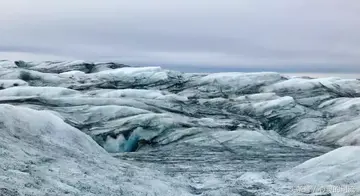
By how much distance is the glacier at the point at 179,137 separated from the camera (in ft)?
51.4

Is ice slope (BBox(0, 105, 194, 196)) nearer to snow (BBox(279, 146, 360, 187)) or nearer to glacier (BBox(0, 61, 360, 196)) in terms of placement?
glacier (BBox(0, 61, 360, 196))

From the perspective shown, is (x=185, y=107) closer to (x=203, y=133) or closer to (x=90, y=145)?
(x=203, y=133)

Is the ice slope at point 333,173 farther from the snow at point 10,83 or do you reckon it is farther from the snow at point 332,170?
the snow at point 10,83

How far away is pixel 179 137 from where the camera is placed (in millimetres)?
29516

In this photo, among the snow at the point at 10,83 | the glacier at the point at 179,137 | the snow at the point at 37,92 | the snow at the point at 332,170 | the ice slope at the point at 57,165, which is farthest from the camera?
the snow at the point at 10,83

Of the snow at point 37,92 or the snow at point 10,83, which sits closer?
the snow at point 37,92

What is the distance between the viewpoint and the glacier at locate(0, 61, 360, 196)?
1568 cm

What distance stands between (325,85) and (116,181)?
137ft

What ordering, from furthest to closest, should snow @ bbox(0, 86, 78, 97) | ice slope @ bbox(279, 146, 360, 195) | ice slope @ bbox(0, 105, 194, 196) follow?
snow @ bbox(0, 86, 78, 97), ice slope @ bbox(279, 146, 360, 195), ice slope @ bbox(0, 105, 194, 196)

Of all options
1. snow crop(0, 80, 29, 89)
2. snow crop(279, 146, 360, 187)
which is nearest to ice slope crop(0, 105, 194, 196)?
snow crop(279, 146, 360, 187)

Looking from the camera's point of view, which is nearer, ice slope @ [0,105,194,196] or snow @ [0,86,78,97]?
ice slope @ [0,105,194,196]

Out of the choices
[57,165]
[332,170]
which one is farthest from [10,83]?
[332,170]

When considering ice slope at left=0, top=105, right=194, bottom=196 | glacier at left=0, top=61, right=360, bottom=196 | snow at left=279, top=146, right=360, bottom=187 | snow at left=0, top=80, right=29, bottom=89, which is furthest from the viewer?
snow at left=0, top=80, right=29, bottom=89

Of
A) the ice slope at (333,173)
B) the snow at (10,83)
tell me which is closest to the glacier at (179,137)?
the ice slope at (333,173)
